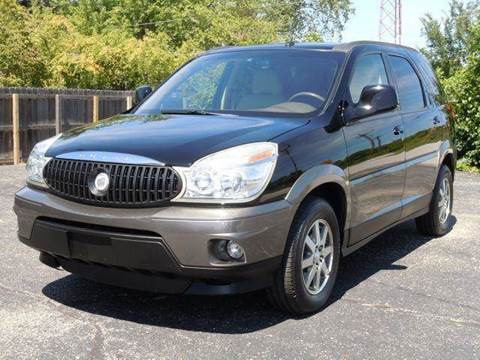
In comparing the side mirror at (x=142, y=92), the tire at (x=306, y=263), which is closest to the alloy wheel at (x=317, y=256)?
the tire at (x=306, y=263)

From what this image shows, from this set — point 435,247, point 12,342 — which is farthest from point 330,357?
point 435,247

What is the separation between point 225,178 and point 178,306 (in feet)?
3.94

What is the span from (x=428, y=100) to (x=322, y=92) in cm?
204

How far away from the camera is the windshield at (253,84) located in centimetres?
479

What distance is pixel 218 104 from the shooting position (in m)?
5.02

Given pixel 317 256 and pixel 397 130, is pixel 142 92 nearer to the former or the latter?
pixel 397 130

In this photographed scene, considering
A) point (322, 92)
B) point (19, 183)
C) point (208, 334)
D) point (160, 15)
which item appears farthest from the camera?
point (160, 15)

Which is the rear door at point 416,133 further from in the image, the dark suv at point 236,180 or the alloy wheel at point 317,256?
the alloy wheel at point 317,256

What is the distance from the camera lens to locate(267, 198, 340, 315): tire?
402cm

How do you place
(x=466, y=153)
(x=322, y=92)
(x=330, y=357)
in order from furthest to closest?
(x=466, y=153) < (x=322, y=92) < (x=330, y=357)

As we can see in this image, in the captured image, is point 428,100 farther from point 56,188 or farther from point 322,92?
point 56,188

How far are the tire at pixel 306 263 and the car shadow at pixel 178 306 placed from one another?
18 cm

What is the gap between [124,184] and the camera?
376 centimetres

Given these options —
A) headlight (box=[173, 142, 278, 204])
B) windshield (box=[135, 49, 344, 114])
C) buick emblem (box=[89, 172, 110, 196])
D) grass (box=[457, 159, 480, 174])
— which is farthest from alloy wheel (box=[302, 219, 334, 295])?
grass (box=[457, 159, 480, 174])
